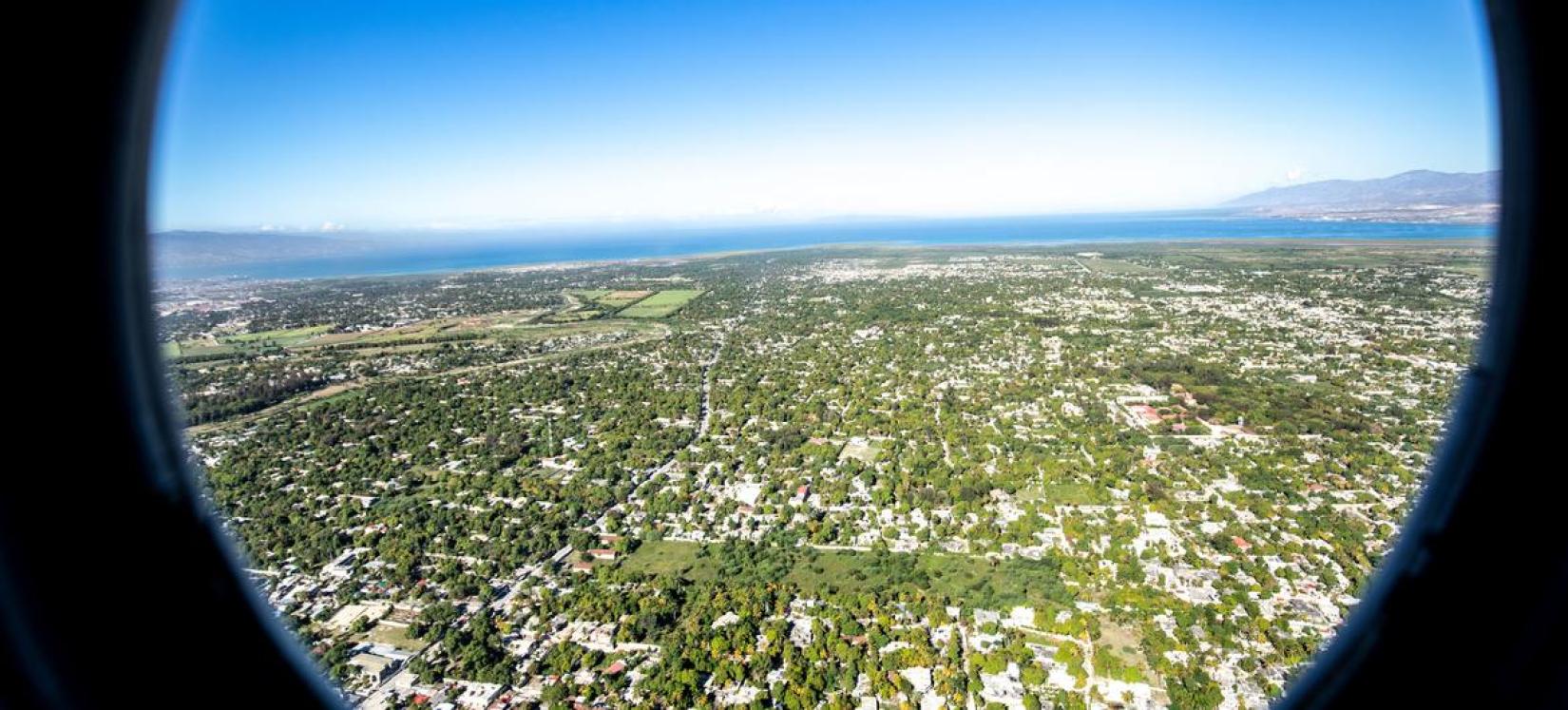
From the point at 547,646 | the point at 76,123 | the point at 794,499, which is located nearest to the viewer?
the point at 76,123

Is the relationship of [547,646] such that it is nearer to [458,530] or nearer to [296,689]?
[458,530]

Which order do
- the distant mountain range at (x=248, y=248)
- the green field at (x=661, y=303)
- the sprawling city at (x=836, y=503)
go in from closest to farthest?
the sprawling city at (x=836, y=503)
the green field at (x=661, y=303)
the distant mountain range at (x=248, y=248)

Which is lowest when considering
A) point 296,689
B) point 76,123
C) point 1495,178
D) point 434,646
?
point 434,646

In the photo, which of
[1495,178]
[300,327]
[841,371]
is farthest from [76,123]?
[300,327]

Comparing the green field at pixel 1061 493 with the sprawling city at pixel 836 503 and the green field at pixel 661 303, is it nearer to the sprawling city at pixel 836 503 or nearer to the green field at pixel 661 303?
the sprawling city at pixel 836 503

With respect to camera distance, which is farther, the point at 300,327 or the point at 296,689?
the point at 300,327

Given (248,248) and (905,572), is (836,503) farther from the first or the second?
(248,248)

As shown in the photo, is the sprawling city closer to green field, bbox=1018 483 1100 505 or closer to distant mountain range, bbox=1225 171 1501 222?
green field, bbox=1018 483 1100 505

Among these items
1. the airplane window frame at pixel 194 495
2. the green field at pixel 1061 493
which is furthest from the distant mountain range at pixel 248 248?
the airplane window frame at pixel 194 495
